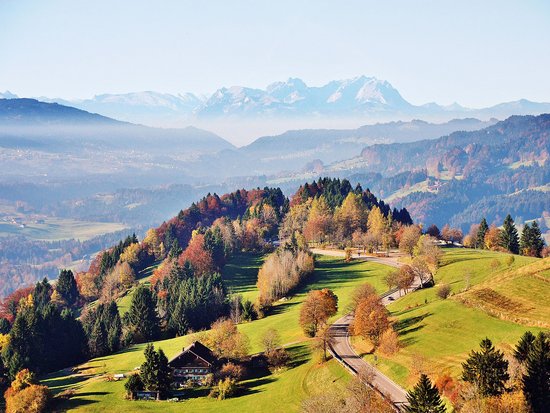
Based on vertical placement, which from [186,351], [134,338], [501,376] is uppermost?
[501,376]

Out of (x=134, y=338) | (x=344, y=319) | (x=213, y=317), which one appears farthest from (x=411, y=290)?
(x=134, y=338)

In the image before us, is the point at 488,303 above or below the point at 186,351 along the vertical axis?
above

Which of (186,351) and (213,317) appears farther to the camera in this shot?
(213,317)

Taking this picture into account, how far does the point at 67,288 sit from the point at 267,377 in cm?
9920

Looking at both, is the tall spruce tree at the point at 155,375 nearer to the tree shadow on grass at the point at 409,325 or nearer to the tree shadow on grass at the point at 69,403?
the tree shadow on grass at the point at 69,403

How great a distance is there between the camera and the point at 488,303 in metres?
81.1

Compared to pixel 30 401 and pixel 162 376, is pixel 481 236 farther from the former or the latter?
pixel 30 401

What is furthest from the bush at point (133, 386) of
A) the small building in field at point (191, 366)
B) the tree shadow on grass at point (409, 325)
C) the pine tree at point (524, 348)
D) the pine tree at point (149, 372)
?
the pine tree at point (524, 348)

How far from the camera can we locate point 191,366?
3425 inches

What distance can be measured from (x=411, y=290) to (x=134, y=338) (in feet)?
179

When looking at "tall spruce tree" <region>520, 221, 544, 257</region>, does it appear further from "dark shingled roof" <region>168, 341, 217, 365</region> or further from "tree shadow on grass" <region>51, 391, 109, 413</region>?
"tree shadow on grass" <region>51, 391, 109, 413</region>

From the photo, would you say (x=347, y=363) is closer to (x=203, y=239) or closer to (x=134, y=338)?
(x=134, y=338)

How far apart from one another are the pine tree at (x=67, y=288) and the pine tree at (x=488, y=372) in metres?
131

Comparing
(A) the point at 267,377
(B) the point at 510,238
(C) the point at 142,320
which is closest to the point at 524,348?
(A) the point at 267,377
